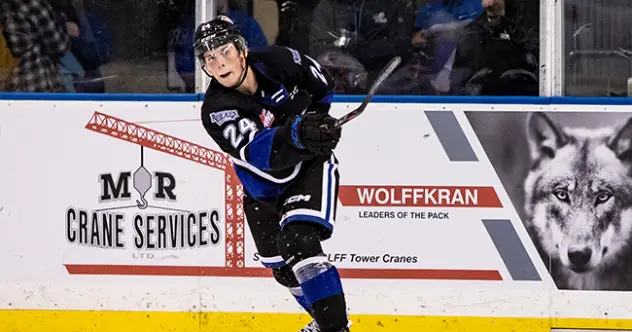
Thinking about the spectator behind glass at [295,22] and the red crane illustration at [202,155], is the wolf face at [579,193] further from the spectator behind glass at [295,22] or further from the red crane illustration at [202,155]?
the red crane illustration at [202,155]

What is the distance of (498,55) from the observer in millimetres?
4152

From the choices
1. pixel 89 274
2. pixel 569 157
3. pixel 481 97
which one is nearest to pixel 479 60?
pixel 481 97

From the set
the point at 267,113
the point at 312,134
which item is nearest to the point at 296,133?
the point at 312,134

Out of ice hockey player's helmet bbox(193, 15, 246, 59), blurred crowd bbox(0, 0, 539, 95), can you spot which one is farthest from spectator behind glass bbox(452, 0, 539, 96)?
ice hockey player's helmet bbox(193, 15, 246, 59)

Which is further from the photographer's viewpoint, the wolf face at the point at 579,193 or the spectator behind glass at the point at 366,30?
the spectator behind glass at the point at 366,30

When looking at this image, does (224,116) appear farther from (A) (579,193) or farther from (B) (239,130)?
(A) (579,193)

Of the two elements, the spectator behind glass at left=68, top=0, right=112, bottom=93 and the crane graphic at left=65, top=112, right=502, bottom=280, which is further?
the spectator behind glass at left=68, top=0, right=112, bottom=93

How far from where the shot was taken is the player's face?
3.25m

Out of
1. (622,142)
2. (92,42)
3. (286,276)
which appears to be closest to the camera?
(286,276)

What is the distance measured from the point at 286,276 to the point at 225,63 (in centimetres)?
82

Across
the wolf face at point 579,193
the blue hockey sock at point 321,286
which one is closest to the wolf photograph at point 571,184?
the wolf face at point 579,193

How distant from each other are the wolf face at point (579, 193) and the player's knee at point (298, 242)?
3.58 feet

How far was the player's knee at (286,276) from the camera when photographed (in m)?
3.69

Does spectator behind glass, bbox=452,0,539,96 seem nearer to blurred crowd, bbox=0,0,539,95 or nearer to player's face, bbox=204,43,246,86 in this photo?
blurred crowd, bbox=0,0,539,95
